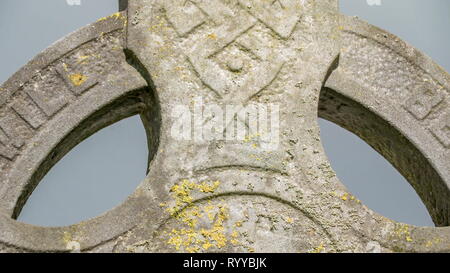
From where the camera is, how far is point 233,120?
13.4 ft

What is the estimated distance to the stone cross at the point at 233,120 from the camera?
12.6 feet

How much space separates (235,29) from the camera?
14.2ft

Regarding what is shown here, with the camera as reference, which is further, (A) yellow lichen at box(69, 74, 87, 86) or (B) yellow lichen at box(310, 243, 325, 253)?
(A) yellow lichen at box(69, 74, 87, 86)

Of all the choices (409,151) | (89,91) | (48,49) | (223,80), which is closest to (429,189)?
(409,151)

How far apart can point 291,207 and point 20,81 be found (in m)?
1.69

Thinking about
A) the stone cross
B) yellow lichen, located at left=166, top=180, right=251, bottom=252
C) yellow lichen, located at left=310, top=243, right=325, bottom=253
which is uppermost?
the stone cross

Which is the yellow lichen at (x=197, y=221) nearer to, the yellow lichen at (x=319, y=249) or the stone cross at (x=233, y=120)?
the stone cross at (x=233, y=120)

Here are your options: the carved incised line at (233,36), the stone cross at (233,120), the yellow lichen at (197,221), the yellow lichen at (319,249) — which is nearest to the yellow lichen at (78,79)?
the stone cross at (233,120)

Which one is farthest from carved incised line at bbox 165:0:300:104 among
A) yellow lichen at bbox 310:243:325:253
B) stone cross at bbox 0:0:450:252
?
yellow lichen at bbox 310:243:325:253

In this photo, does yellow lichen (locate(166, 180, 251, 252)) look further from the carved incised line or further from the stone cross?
the carved incised line

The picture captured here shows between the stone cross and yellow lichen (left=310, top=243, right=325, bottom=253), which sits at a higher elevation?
the stone cross

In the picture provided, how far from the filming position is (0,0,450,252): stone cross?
385 cm

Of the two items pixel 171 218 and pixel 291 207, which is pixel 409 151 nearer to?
pixel 291 207
